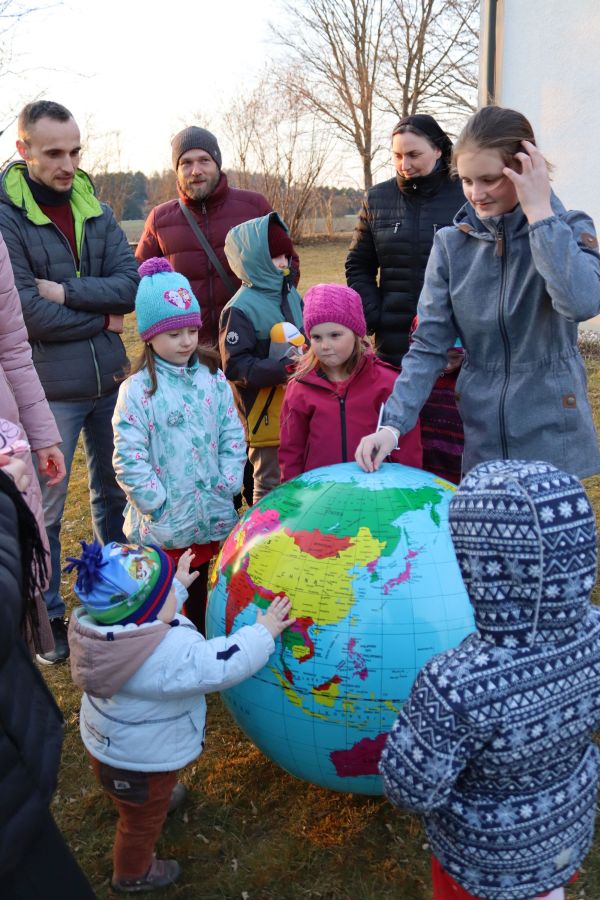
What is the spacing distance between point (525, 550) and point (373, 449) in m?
1.44

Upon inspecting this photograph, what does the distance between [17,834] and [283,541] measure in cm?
137

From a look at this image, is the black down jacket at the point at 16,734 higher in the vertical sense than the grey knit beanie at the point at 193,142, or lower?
lower

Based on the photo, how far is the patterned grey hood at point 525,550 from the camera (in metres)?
1.65

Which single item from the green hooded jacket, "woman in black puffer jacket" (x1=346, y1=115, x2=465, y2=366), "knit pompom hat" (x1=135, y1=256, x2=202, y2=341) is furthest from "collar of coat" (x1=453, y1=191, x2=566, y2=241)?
the green hooded jacket

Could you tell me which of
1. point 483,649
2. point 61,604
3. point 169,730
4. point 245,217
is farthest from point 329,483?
point 245,217

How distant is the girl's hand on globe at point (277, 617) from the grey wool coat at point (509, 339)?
0.84 m

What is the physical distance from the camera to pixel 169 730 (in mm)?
2701

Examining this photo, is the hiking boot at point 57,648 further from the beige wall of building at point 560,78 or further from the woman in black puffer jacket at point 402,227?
the beige wall of building at point 560,78

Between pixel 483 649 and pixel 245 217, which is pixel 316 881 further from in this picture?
pixel 245 217

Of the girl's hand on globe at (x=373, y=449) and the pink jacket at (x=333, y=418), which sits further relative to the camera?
the pink jacket at (x=333, y=418)

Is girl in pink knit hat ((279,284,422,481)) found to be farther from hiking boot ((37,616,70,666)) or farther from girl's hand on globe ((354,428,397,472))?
hiking boot ((37,616,70,666))

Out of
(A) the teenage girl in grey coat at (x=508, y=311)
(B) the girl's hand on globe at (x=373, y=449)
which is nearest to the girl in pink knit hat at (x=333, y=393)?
(A) the teenage girl in grey coat at (x=508, y=311)

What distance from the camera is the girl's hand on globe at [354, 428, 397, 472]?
119 inches

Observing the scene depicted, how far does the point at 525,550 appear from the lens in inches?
64.8
